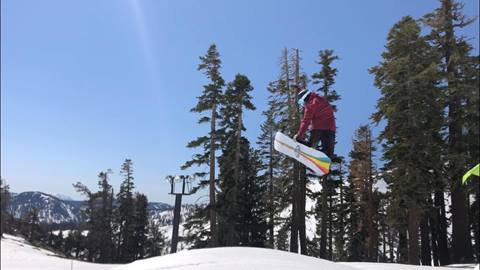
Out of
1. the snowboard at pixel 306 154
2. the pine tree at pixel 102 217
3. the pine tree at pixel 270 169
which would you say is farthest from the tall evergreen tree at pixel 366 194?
the pine tree at pixel 102 217

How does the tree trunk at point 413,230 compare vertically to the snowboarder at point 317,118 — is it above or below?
below

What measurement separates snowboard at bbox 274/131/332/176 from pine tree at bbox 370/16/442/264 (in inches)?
401

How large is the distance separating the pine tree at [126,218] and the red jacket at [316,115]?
163ft

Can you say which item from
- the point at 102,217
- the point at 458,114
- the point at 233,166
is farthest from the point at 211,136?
the point at 102,217

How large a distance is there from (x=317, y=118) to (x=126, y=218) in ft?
172

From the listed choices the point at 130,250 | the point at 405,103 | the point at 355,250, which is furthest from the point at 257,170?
the point at 130,250

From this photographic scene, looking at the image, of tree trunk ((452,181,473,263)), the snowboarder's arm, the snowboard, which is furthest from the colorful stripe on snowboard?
tree trunk ((452,181,473,263))

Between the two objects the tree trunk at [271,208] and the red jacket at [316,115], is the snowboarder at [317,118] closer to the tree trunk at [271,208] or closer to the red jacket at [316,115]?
the red jacket at [316,115]

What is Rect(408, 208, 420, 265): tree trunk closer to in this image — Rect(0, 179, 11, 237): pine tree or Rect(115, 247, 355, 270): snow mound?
Rect(115, 247, 355, 270): snow mound

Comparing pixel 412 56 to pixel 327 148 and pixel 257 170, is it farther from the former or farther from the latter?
pixel 257 170

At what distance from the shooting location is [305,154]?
10.1 meters

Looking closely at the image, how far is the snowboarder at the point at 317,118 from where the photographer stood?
9023 millimetres

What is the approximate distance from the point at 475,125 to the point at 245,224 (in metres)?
18.5

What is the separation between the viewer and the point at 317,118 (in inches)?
360
